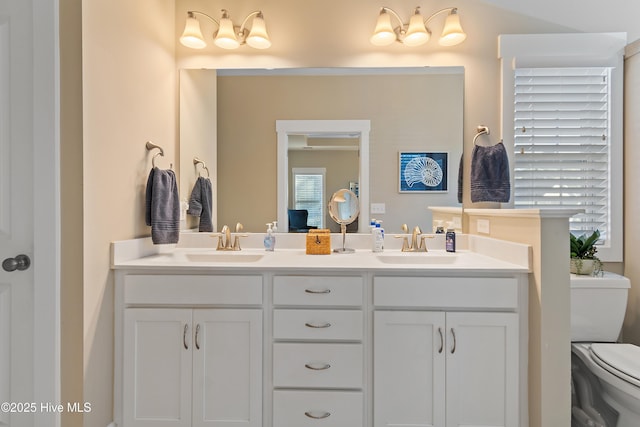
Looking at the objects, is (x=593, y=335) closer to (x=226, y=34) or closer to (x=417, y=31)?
(x=417, y=31)

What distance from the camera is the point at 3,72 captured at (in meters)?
1.39

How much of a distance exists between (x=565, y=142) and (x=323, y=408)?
2.02 m

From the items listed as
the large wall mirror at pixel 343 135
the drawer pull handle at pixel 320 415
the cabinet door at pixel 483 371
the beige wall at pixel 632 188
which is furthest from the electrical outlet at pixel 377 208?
the beige wall at pixel 632 188

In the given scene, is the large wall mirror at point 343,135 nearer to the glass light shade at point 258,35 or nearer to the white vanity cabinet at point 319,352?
the glass light shade at point 258,35

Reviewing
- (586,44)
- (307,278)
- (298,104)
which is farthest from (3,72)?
(586,44)

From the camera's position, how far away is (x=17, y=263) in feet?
4.50

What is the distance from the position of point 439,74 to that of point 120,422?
98.4 inches

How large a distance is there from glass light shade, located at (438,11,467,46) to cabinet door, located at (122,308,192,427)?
2053mm

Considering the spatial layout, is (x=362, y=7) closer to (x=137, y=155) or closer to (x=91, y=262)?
(x=137, y=155)

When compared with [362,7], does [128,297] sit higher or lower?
lower

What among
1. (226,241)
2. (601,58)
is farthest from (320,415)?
(601,58)

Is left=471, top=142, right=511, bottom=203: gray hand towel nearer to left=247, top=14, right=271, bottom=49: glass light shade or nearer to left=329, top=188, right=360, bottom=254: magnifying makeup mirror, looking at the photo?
left=329, top=188, right=360, bottom=254: magnifying makeup mirror

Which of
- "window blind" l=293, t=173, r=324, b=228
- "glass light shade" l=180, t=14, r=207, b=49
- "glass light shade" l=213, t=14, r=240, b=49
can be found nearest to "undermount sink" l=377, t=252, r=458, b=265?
"window blind" l=293, t=173, r=324, b=228

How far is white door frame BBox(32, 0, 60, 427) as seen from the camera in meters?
1.38
